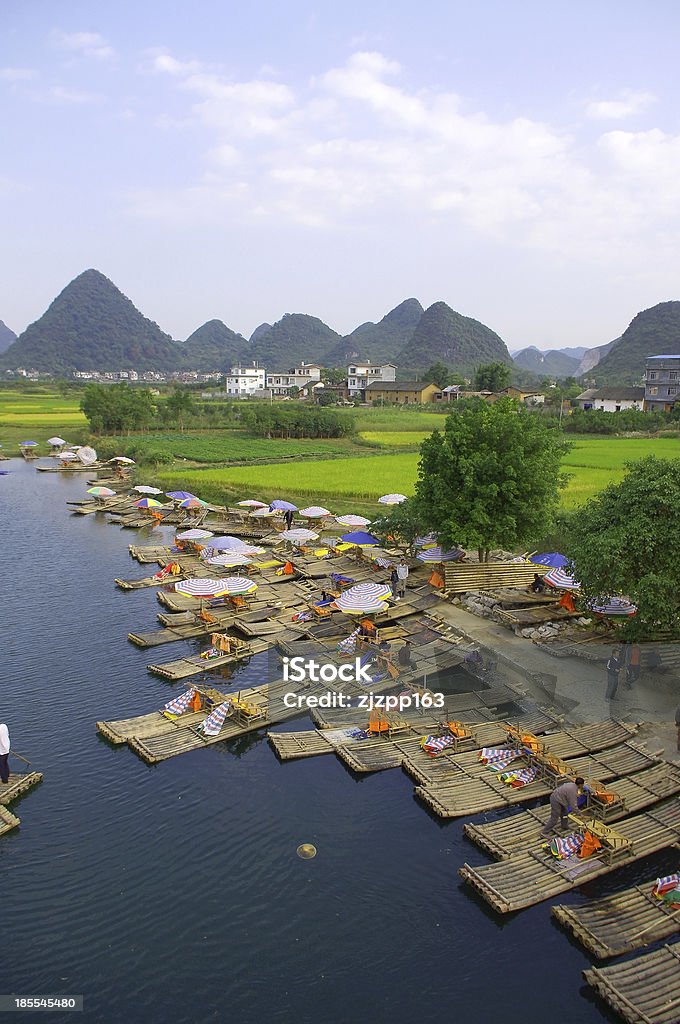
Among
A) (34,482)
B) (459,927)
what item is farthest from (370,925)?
(34,482)

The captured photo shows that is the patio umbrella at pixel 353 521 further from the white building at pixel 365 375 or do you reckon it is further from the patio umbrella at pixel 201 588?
the white building at pixel 365 375

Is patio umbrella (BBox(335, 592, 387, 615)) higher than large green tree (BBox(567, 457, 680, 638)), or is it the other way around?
large green tree (BBox(567, 457, 680, 638))

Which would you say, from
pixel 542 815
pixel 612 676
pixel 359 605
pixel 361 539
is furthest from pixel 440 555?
pixel 542 815

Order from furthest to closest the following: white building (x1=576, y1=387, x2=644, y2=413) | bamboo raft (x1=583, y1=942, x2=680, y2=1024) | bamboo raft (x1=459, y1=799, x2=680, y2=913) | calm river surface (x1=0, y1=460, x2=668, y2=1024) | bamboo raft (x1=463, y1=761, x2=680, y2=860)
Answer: white building (x1=576, y1=387, x2=644, y2=413)
bamboo raft (x1=463, y1=761, x2=680, y2=860)
bamboo raft (x1=459, y1=799, x2=680, y2=913)
calm river surface (x1=0, y1=460, x2=668, y2=1024)
bamboo raft (x1=583, y1=942, x2=680, y2=1024)

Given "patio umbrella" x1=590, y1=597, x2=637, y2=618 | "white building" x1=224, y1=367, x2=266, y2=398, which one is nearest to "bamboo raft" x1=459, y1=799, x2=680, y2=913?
"patio umbrella" x1=590, y1=597, x2=637, y2=618

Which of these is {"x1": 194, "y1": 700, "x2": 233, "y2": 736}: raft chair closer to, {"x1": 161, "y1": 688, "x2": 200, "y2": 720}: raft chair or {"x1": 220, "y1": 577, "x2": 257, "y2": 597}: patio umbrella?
{"x1": 161, "y1": 688, "x2": 200, "y2": 720}: raft chair

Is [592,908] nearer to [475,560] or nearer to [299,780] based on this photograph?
[299,780]

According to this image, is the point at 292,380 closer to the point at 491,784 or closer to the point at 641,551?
the point at 641,551

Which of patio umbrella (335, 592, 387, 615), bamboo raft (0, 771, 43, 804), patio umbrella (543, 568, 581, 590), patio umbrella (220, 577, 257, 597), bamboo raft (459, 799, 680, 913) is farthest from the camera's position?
patio umbrella (220, 577, 257, 597)
